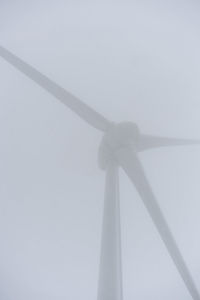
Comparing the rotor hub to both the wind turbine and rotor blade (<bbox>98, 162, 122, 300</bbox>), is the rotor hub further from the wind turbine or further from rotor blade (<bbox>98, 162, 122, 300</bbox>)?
rotor blade (<bbox>98, 162, 122, 300</bbox>)

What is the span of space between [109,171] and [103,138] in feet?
2.11

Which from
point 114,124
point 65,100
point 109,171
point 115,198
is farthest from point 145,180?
point 65,100

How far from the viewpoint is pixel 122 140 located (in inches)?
Answer: 285

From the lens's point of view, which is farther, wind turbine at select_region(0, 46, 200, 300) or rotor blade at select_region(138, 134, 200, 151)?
rotor blade at select_region(138, 134, 200, 151)

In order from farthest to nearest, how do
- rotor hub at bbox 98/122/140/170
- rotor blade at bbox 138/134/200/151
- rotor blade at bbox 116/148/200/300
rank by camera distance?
rotor blade at bbox 138/134/200/151 < rotor hub at bbox 98/122/140/170 < rotor blade at bbox 116/148/200/300

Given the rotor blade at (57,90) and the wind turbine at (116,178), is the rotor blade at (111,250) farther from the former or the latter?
the rotor blade at (57,90)

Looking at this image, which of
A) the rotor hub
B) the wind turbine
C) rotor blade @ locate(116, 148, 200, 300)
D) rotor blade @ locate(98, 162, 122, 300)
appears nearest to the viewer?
rotor blade @ locate(98, 162, 122, 300)

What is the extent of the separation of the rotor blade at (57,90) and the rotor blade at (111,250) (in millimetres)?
1202

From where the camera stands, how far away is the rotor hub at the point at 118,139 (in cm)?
723

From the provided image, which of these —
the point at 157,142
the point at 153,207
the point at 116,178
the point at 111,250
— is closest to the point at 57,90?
the point at 116,178

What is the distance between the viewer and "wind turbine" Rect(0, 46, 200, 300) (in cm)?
524

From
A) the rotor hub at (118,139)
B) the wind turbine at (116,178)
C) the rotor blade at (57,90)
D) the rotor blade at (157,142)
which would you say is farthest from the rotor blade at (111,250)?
the rotor blade at (57,90)

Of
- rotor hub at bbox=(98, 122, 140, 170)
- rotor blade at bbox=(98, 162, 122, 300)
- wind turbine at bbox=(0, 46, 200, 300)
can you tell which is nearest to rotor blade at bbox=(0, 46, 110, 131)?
wind turbine at bbox=(0, 46, 200, 300)

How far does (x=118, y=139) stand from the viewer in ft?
23.7
